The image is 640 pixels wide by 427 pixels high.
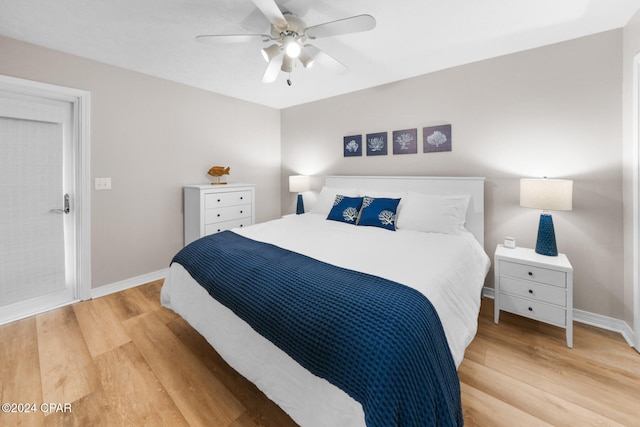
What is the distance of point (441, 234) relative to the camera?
2344 mm

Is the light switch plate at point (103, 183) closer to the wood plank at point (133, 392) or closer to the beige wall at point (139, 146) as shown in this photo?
the beige wall at point (139, 146)

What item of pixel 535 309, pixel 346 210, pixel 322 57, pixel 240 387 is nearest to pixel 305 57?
pixel 322 57

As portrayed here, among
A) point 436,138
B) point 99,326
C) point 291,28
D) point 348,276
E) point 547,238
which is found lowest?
point 99,326

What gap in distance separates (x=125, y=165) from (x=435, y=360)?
3279 millimetres

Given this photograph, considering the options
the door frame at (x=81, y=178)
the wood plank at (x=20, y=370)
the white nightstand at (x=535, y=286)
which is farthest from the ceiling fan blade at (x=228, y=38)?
the white nightstand at (x=535, y=286)

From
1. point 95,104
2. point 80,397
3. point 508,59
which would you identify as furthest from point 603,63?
point 95,104

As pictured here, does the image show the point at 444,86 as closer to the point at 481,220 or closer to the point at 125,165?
the point at 481,220

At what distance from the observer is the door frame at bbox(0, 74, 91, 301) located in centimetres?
252

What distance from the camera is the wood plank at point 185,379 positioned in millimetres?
1426

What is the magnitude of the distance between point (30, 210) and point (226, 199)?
5.68 feet

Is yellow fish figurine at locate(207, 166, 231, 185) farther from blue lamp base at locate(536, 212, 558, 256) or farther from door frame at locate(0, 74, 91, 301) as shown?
blue lamp base at locate(536, 212, 558, 256)

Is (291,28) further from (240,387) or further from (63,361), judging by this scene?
(63,361)

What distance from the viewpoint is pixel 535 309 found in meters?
2.04

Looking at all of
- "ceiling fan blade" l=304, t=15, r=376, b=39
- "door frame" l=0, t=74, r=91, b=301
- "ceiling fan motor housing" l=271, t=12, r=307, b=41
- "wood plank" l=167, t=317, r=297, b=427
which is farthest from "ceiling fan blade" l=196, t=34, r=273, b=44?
"wood plank" l=167, t=317, r=297, b=427
